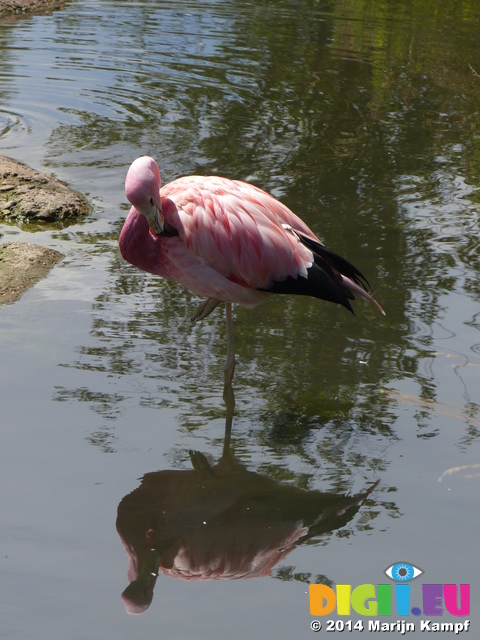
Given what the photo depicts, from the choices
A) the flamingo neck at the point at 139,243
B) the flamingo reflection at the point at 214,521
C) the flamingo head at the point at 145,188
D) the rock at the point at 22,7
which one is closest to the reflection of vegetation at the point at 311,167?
the flamingo reflection at the point at 214,521

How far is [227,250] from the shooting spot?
4.36 metres

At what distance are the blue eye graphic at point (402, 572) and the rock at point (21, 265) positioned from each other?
2.88m

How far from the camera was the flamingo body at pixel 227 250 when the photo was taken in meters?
4.35

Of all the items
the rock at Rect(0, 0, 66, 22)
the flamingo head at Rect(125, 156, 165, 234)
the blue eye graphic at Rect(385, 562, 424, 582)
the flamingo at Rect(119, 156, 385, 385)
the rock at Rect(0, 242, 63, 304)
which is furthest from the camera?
the rock at Rect(0, 0, 66, 22)

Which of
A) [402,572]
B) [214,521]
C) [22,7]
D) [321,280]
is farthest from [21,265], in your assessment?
[22,7]

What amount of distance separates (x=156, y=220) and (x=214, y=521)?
4.79 feet

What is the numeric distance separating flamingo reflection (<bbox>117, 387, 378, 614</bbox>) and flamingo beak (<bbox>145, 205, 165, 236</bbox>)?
1.10 meters

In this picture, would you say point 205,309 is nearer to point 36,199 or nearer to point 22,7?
point 36,199

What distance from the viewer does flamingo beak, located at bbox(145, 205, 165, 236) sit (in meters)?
4.14

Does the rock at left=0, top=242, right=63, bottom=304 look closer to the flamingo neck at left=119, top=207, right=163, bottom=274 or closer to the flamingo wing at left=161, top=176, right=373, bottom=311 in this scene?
the flamingo neck at left=119, top=207, right=163, bottom=274

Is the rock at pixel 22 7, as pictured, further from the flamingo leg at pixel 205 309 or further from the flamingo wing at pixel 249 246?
the flamingo wing at pixel 249 246

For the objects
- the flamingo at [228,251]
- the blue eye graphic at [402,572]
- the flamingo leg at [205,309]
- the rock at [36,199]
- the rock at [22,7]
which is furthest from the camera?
the rock at [22,7]

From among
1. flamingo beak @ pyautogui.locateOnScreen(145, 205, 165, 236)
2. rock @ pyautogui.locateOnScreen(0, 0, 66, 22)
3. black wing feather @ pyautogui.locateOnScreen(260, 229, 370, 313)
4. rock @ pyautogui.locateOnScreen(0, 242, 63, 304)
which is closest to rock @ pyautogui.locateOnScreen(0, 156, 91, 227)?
rock @ pyautogui.locateOnScreen(0, 242, 63, 304)

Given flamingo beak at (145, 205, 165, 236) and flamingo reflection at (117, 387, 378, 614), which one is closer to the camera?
flamingo reflection at (117, 387, 378, 614)
